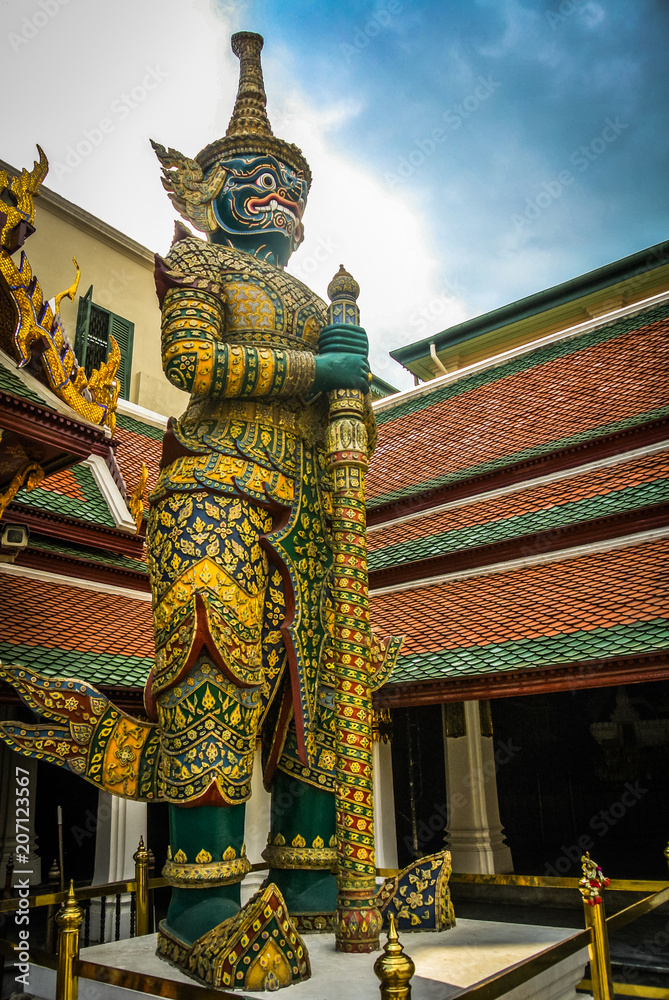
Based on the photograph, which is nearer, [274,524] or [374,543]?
[274,524]

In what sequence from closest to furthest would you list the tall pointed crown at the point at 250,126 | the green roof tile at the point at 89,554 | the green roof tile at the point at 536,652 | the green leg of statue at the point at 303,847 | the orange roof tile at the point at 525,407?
the green leg of statue at the point at 303,847 → the tall pointed crown at the point at 250,126 → the green roof tile at the point at 536,652 → the green roof tile at the point at 89,554 → the orange roof tile at the point at 525,407

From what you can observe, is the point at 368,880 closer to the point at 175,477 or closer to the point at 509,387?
the point at 175,477

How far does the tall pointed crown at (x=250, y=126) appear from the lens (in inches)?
165

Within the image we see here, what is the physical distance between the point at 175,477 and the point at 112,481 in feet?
15.2

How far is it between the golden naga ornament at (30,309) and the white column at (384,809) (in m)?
5.12

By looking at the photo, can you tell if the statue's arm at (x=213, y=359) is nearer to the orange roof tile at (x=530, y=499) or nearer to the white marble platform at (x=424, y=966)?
the white marble platform at (x=424, y=966)

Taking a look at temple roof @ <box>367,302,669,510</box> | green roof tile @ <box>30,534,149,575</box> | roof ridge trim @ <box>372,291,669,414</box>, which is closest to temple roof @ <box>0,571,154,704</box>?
green roof tile @ <box>30,534,149,575</box>

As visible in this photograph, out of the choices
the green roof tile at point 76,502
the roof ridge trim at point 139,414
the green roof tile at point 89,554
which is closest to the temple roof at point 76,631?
the green roof tile at point 89,554

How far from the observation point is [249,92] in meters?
4.41

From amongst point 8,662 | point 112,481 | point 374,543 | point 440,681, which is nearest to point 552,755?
point 374,543

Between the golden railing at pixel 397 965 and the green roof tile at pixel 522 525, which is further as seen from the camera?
the green roof tile at pixel 522 525

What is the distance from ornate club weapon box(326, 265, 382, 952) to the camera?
3.19 meters

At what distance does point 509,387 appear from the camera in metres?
9.66

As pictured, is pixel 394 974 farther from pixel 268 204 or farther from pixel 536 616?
pixel 536 616
